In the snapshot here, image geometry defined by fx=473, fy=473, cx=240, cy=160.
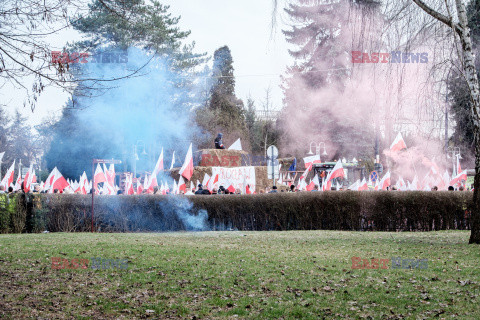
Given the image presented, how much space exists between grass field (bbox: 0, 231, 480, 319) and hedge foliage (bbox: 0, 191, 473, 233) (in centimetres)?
604

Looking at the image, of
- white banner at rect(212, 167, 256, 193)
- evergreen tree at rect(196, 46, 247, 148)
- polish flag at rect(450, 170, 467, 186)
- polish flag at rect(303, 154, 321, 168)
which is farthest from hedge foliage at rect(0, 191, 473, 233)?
evergreen tree at rect(196, 46, 247, 148)

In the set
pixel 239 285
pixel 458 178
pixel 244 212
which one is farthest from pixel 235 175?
pixel 239 285

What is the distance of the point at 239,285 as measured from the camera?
709 cm

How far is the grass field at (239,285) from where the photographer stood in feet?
19.1

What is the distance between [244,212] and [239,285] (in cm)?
1099

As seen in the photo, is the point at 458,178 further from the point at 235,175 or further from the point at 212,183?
the point at 235,175

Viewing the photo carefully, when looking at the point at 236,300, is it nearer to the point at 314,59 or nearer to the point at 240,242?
the point at 240,242

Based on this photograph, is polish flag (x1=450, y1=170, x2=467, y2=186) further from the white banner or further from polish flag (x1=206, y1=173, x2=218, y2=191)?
polish flag (x1=206, y1=173, x2=218, y2=191)

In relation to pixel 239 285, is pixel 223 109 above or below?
above

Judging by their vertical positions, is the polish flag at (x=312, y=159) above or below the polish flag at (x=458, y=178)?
above

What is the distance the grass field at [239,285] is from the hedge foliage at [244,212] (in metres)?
6.04

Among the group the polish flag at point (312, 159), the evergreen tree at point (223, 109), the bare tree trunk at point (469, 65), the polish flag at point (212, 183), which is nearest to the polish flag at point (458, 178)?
the polish flag at point (312, 159)

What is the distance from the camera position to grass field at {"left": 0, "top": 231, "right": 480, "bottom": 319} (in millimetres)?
5816

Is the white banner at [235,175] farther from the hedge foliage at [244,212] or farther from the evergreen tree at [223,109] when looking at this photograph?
the evergreen tree at [223,109]
